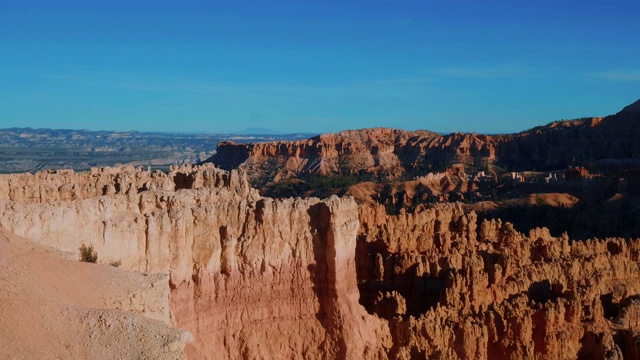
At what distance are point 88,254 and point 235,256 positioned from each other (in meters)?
4.96

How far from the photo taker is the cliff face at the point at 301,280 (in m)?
17.9

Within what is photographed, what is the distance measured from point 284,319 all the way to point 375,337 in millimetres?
3285

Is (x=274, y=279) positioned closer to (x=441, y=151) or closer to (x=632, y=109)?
(x=441, y=151)

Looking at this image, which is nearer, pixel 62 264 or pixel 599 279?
pixel 62 264

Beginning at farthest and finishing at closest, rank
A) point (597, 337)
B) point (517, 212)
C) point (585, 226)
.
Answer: point (517, 212)
point (585, 226)
point (597, 337)

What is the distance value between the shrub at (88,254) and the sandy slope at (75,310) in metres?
1.68

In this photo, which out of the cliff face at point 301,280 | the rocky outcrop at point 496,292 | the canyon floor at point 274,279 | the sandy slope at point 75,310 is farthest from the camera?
the rocky outcrop at point 496,292

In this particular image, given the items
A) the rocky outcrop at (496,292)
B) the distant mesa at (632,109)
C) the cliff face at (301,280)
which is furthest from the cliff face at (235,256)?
the distant mesa at (632,109)

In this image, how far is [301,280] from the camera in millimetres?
21234

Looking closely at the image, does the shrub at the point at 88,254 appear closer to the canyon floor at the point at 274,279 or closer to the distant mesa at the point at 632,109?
the canyon floor at the point at 274,279

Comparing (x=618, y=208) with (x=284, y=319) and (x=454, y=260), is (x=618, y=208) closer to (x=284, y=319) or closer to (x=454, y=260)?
(x=454, y=260)

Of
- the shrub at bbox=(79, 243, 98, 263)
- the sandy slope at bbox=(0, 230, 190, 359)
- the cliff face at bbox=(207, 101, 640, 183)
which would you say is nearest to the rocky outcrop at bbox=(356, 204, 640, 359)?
the shrub at bbox=(79, 243, 98, 263)

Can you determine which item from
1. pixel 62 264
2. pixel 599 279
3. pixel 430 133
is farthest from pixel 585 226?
pixel 430 133

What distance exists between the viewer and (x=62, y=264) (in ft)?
43.4
